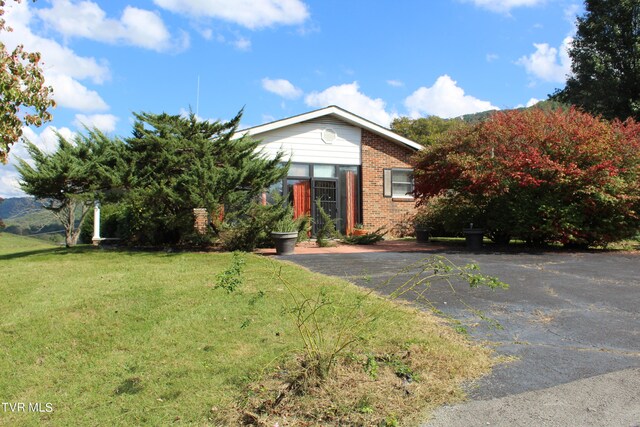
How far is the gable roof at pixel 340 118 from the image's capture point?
48.3ft

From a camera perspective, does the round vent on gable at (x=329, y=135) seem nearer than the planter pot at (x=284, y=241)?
No

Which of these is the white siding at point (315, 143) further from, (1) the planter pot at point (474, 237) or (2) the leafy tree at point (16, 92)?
(2) the leafy tree at point (16, 92)

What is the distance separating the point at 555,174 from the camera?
11016mm

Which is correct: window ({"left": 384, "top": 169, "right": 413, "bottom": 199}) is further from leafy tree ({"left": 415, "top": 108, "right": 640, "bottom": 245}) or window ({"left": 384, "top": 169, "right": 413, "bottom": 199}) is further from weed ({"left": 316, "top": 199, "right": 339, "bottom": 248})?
leafy tree ({"left": 415, "top": 108, "right": 640, "bottom": 245})

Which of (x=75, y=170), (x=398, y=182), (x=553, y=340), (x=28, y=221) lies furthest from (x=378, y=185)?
(x=28, y=221)

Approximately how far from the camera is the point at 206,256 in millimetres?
9938

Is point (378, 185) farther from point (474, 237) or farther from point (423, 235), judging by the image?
point (474, 237)

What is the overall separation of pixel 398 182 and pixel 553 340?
1258 centimetres

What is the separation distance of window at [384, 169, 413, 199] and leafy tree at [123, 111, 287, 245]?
575 centimetres

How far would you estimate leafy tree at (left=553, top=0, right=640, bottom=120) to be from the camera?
19.7 m

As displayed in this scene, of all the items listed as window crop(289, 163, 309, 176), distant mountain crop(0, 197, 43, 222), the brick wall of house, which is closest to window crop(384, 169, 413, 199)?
the brick wall of house

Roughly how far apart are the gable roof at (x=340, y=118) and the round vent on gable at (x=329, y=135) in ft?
1.71

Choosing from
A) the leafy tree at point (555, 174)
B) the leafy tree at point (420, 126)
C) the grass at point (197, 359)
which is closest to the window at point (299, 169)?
the leafy tree at point (555, 174)

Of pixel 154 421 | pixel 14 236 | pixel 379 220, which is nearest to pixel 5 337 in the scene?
pixel 154 421
